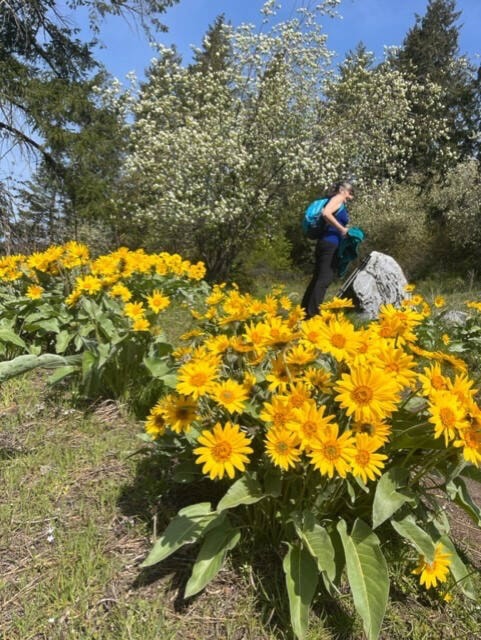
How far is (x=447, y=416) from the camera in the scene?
53.1 inches

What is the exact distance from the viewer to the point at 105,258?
3691 millimetres

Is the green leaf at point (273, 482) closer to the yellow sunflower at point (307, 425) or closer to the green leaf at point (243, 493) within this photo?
the green leaf at point (243, 493)

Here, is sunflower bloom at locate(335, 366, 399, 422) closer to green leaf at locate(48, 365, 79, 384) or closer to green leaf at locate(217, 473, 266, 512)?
green leaf at locate(217, 473, 266, 512)

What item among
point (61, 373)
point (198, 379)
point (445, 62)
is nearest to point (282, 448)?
point (198, 379)

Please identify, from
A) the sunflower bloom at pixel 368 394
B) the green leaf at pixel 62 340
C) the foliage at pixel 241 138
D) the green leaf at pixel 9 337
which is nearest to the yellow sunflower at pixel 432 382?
the sunflower bloom at pixel 368 394

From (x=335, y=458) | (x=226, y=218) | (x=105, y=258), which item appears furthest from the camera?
(x=226, y=218)

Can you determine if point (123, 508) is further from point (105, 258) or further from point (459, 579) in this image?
point (105, 258)

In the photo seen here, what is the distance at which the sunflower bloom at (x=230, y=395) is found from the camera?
1479mm

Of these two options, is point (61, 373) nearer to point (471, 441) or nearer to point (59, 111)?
point (471, 441)

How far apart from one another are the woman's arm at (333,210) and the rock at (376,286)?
263 cm

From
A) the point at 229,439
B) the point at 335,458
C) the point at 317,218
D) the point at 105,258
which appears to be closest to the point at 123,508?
the point at 229,439

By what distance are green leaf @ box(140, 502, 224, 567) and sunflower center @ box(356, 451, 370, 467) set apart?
51 centimetres

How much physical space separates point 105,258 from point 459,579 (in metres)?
2.98

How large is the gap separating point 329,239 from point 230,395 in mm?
3761
